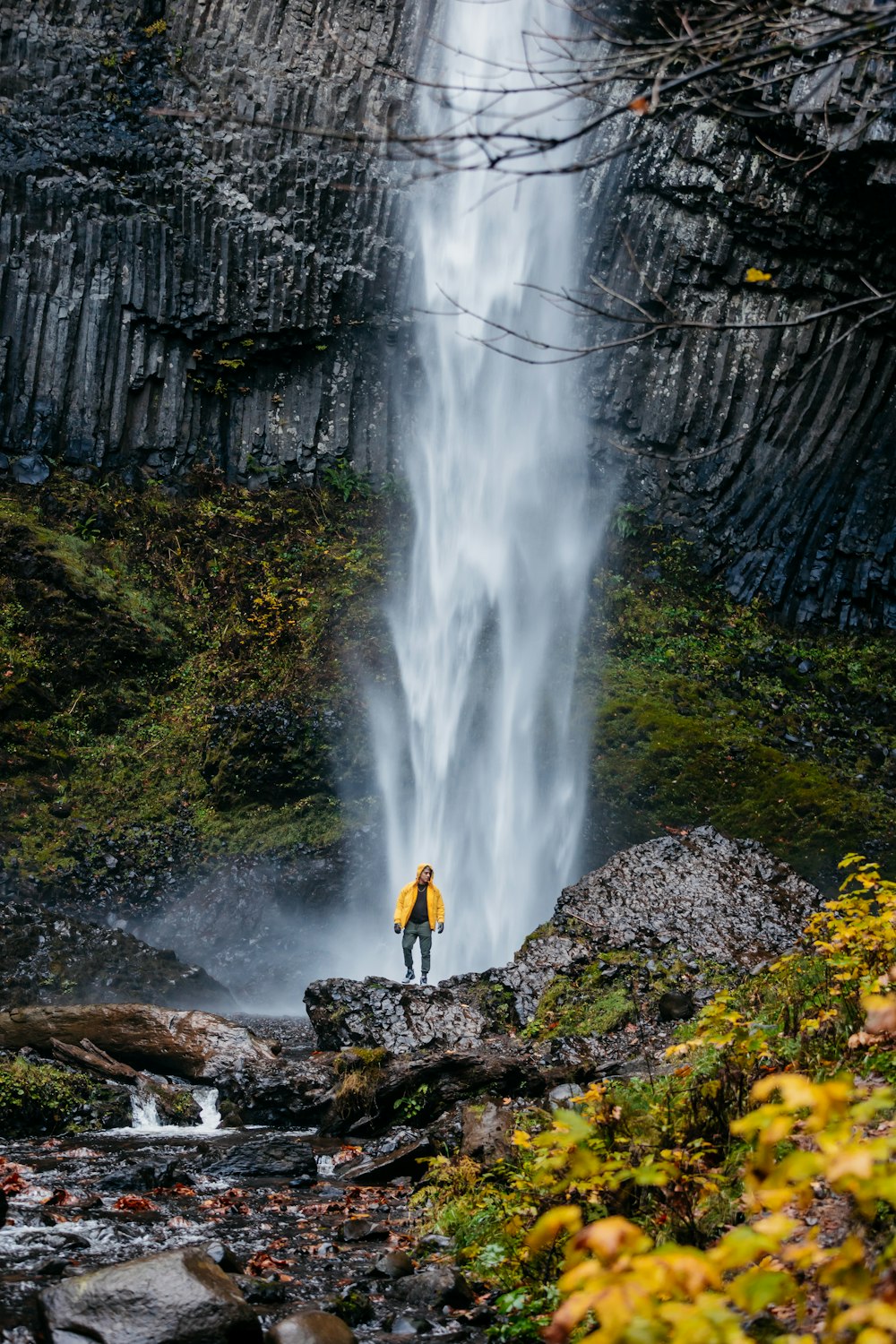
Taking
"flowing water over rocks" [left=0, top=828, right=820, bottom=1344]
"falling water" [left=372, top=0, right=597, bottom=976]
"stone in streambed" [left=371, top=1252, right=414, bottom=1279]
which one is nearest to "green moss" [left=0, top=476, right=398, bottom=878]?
"falling water" [left=372, top=0, right=597, bottom=976]

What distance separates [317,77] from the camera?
21078mm

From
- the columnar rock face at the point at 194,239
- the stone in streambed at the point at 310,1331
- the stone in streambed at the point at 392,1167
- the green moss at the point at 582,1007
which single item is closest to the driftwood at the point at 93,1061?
the stone in streambed at the point at 392,1167

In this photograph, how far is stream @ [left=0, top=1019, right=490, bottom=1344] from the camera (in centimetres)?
389

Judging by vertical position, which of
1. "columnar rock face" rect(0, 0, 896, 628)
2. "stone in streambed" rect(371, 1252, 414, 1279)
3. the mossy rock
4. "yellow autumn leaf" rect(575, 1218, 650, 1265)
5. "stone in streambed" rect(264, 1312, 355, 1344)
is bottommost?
"stone in streambed" rect(264, 1312, 355, 1344)

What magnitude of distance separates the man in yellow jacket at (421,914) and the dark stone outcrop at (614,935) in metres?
1.50

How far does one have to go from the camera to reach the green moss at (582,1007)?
26.6 ft

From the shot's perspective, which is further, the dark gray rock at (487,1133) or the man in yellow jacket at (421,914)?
the man in yellow jacket at (421,914)

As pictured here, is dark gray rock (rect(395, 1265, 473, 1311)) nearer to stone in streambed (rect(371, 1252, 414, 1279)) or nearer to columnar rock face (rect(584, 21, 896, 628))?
stone in streambed (rect(371, 1252, 414, 1279))

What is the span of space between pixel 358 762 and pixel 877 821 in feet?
25.2

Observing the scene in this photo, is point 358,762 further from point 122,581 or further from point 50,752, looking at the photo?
point 122,581

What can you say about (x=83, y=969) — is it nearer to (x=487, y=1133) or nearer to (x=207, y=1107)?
(x=207, y=1107)

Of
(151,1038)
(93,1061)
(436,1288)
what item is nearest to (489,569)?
(151,1038)

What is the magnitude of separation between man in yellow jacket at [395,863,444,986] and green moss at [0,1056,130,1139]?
4.06 m

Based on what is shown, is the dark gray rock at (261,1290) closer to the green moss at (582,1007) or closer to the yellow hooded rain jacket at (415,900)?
the green moss at (582,1007)
